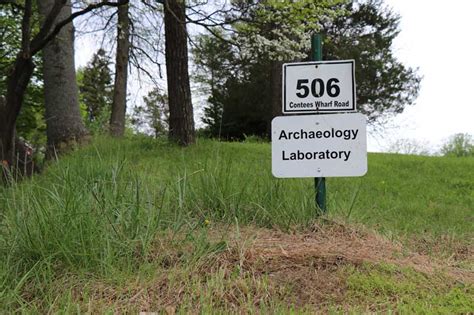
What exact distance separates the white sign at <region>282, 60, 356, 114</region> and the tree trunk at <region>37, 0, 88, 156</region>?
6.30 m

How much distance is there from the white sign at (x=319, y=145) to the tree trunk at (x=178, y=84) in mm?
5058

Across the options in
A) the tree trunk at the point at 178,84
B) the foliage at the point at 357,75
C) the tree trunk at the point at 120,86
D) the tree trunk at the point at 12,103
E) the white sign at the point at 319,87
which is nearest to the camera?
the white sign at the point at 319,87

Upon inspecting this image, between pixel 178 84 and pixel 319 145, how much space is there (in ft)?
17.9

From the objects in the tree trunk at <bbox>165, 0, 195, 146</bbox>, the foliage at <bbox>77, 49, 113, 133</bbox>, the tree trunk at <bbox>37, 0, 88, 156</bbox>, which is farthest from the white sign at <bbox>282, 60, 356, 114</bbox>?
the foliage at <bbox>77, 49, 113, 133</bbox>

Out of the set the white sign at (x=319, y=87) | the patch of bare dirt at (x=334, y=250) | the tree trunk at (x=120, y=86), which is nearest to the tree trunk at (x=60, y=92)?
the tree trunk at (x=120, y=86)

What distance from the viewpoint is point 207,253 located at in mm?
3273

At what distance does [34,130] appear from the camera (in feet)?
64.3

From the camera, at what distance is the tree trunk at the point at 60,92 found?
31.8ft

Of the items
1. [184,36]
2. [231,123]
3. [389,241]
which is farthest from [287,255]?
[231,123]

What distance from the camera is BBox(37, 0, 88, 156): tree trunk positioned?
381 inches

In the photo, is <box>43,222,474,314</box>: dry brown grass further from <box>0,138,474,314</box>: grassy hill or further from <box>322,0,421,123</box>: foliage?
<box>322,0,421,123</box>: foliage

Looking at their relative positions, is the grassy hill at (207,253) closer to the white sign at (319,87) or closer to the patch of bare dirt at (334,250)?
the patch of bare dirt at (334,250)

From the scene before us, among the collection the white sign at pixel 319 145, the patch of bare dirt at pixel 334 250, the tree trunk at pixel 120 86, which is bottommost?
the patch of bare dirt at pixel 334 250

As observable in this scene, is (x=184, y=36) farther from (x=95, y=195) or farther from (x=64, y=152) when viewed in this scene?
(x=95, y=195)
